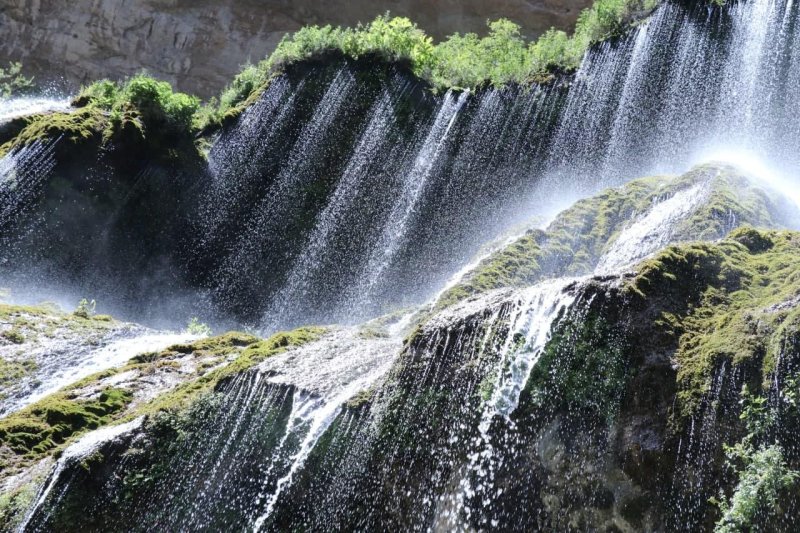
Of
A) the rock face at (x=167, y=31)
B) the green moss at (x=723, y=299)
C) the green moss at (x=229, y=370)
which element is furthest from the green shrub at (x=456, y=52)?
the rock face at (x=167, y=31)

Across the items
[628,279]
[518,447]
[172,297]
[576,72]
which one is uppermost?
[576,72]

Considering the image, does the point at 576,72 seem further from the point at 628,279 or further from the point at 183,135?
the point at 628,279

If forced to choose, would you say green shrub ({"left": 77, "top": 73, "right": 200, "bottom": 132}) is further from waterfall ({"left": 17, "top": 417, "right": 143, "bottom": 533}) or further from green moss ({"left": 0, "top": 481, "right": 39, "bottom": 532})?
green moss ({"left": 0, "top": 481, "right": 39, "bottom": 532})

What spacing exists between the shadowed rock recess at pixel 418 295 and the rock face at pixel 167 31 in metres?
15.3

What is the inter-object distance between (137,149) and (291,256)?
4444 millimetres

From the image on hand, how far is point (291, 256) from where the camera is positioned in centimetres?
1848

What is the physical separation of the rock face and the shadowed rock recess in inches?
603

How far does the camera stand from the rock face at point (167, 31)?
3434cm

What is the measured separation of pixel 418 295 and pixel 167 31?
23.7 m

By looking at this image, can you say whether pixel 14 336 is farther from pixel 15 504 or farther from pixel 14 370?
pixel 15 504

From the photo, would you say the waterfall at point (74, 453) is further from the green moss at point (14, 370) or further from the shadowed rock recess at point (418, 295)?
the green moss at point (14, 370)

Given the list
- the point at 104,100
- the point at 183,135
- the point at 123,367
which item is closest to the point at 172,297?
the point at 183,135

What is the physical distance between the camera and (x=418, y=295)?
56.3 ft

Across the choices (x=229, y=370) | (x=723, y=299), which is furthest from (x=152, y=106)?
(x=723, y=299)
